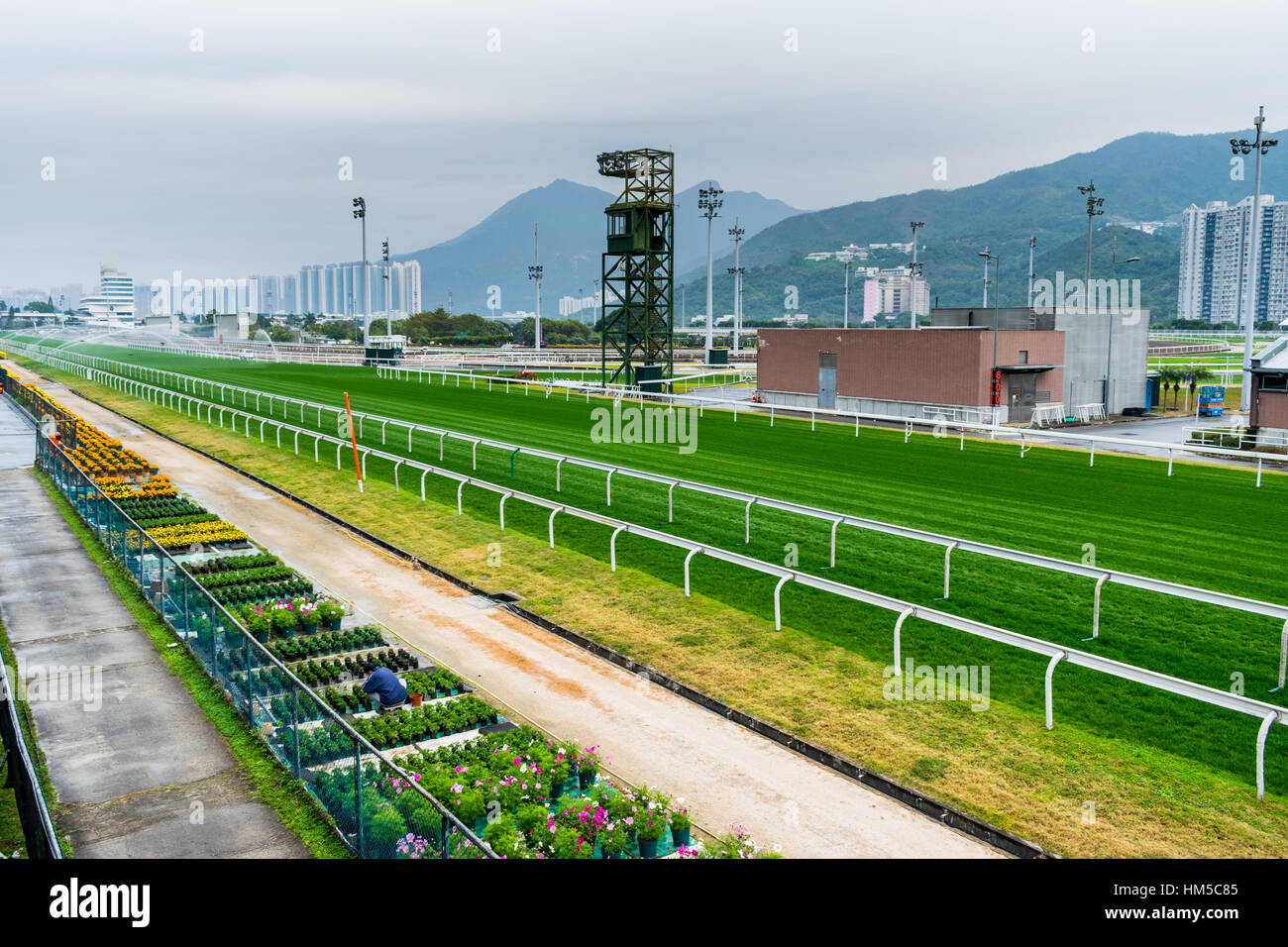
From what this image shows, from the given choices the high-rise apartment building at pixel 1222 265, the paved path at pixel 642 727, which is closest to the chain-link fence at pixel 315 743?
the paved path at pixel 642 727

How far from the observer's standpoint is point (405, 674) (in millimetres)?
12336

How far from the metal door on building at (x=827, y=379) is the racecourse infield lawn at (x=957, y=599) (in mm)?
13484

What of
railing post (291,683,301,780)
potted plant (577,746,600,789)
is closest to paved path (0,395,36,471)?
railing post (291,683,301,780)

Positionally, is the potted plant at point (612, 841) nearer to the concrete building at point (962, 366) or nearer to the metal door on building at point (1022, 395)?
the concrete building at point (962, 366)

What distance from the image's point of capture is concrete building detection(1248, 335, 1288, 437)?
32.3m

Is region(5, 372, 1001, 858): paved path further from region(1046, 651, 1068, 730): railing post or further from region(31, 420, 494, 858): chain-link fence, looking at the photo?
region(31, 420, 494, 858): chain-link fence

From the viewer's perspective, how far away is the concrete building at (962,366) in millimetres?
39125

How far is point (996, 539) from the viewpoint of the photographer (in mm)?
17641

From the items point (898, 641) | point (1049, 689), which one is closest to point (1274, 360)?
point (898, 641)

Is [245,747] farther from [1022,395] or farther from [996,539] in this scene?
[1022,395]

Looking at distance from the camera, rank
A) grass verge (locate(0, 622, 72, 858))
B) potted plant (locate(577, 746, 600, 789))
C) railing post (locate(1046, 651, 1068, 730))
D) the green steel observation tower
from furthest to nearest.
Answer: the green steel observation tower, railing post (locate(1046, 651, 1068, 730)), potted plant (locate(577, 746, 600, 789)), grass verge (locate(0, 622, 72, 858))

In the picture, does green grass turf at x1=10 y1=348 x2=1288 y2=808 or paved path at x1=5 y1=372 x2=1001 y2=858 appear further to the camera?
green grass turf at x1=10 y1=348 x2=1288 y2=808

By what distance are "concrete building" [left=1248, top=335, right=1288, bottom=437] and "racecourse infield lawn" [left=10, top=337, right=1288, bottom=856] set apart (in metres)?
7.22

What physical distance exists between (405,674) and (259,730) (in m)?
1.97
